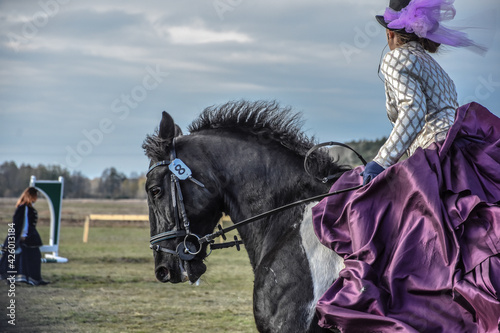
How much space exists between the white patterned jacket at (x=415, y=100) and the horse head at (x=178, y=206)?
118 cm

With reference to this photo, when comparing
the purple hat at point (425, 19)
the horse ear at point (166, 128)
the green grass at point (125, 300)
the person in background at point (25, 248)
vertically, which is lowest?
the green grass at point (125, 300)

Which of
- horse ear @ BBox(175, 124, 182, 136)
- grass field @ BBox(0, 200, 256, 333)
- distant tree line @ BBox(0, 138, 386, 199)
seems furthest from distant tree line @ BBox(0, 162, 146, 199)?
horse ear @ BBox(175, 124, 182, 136)

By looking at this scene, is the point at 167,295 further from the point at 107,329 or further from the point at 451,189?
the point at 451,189

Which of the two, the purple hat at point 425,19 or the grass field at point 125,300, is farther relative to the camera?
the grass field at point 125,300

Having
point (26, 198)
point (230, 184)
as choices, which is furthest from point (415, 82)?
point (26, 198)

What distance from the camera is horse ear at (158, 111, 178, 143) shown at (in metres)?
4.01

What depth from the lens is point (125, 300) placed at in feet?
35.1

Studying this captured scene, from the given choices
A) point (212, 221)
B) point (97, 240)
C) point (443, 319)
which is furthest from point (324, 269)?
point (97, 240)

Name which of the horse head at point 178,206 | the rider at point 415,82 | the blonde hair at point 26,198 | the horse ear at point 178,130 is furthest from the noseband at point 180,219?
the blonde hair at point 26,198

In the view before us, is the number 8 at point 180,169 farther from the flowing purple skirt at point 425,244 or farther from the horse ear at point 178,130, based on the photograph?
the flowing purple skirt at point 425,244

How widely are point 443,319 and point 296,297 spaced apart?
81cm

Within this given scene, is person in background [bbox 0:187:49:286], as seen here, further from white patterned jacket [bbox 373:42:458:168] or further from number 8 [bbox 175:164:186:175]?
white patterned jacket [bbox 373:42:458:168]

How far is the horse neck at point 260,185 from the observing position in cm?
387

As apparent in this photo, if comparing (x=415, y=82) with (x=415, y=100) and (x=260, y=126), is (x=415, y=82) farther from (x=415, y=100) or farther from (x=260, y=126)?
(x=260, y=126)
